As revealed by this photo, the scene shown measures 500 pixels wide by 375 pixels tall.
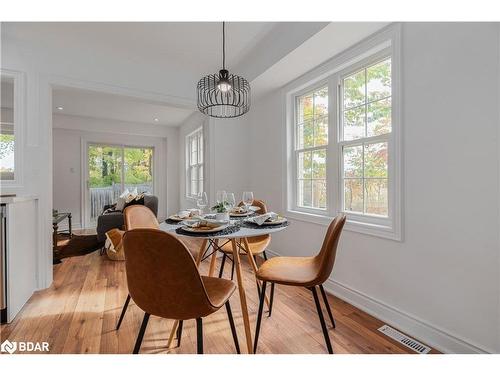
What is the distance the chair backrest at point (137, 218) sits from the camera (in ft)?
6.03

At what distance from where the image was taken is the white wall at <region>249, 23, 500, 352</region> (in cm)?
A: 136

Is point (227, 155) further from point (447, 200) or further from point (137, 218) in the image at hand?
point (447, 200)

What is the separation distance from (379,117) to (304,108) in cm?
106

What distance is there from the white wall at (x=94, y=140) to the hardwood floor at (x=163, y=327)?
385 centimetres

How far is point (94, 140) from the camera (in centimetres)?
578

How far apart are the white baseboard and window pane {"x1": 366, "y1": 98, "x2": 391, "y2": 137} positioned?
4.56 ft

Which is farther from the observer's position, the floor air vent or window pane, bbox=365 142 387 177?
window pane, bbox=365 142 387 177

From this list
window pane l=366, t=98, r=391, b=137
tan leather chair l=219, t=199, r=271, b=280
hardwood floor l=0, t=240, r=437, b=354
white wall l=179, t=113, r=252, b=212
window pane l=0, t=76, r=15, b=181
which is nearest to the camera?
hardwood floor l=0, t=240, r=437, b=354

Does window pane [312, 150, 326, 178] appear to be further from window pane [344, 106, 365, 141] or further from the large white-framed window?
window pane [344, 106, 365, 141]

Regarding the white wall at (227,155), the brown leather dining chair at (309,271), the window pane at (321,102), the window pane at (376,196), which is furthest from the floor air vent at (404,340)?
the white wall at (227,155)

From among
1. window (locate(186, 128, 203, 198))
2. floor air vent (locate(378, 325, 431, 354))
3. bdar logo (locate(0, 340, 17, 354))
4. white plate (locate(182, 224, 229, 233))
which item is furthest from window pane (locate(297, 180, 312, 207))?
bdar logo (locate(0, 340, 17, 354))

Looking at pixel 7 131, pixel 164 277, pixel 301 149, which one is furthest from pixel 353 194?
pixel 7 131

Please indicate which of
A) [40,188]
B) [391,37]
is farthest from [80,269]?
[391,37]
